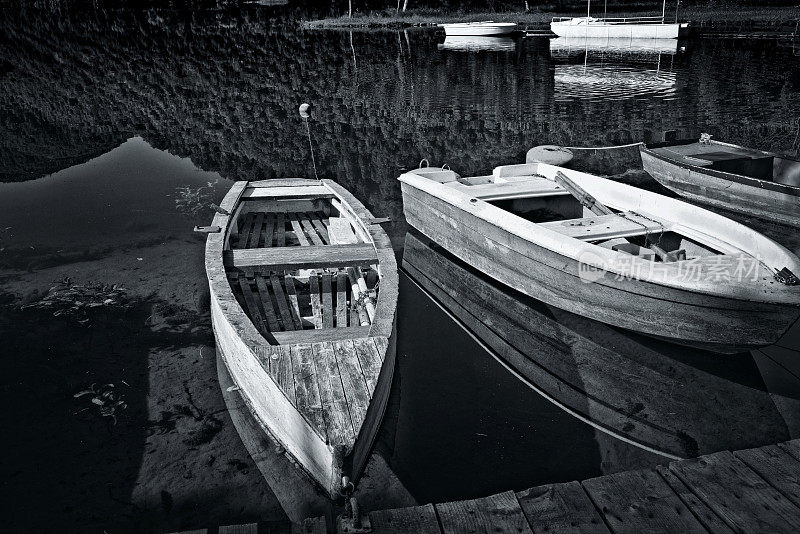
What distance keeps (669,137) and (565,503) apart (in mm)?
10896

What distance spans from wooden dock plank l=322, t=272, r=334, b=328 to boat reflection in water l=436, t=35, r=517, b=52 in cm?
3709

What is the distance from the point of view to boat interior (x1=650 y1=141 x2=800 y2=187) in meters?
11.0

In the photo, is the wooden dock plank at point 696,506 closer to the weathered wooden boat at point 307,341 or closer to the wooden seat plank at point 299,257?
the weathered wooden boat at point 307,341

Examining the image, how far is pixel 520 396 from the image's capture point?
7.12 meters

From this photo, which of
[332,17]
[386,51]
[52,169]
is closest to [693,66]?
[386,51]

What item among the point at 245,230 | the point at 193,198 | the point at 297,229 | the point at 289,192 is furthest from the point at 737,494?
the point at 193,198


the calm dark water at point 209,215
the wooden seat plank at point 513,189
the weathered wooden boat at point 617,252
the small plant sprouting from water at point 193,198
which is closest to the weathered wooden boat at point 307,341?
the calm dark water at point 209,215

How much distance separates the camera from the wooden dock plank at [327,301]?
758cm

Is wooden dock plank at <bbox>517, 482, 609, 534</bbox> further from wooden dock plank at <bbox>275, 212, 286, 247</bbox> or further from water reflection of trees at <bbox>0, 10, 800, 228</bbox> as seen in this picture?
water reflection of trees at <bbox>0, 10, 800, 228</bbox>

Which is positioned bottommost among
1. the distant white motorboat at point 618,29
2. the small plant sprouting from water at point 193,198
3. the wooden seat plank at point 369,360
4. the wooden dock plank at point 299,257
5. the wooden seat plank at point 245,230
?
the small plant sprouting from water at point 193,198

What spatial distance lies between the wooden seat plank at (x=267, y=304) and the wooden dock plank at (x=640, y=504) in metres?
4.09

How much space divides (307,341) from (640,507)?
11.4ft

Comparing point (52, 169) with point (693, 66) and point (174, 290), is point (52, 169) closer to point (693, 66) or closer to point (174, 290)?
point (174, 290)

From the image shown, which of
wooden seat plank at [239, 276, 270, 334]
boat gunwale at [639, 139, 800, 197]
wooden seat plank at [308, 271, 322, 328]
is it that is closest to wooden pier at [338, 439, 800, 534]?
wooden seat plank at [239, 276, 270, 334]
